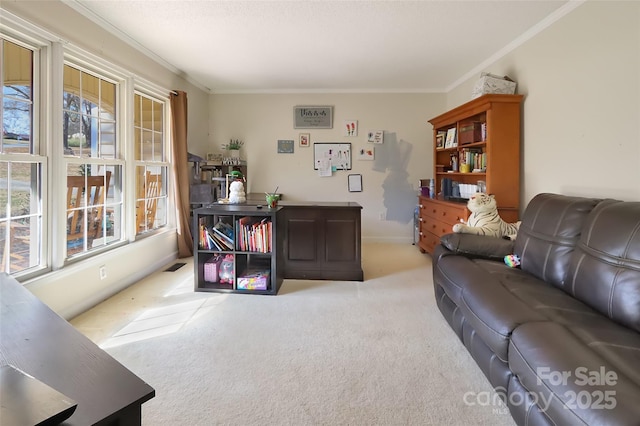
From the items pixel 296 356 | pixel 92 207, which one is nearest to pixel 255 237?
pixel 296 356

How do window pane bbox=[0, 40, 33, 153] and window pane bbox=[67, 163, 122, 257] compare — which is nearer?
window pane bbox=[0, 40, 33, 153]

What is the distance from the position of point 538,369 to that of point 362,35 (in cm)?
306

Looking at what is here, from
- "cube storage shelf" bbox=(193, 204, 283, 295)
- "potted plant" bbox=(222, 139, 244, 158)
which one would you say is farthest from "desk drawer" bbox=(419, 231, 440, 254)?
"potted plant" bbox=(222, 139, 244, 158)

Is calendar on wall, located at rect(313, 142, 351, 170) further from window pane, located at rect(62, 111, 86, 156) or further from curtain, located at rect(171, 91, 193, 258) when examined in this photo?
window pane, located at rect(62, 111, 86, 156)

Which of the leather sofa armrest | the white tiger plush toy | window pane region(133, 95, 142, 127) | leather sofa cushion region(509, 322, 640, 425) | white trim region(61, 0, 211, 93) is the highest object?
white trim region(61, 0, 211, 93)

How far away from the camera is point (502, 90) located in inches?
129

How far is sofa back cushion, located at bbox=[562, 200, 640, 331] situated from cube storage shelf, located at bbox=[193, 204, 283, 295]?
2222 millimetres

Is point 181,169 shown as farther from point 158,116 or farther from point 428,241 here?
point 428,241

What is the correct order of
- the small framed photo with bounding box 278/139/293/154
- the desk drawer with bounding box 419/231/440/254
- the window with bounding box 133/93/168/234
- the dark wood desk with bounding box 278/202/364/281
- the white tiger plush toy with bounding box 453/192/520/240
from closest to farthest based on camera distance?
the white tiger plush toy with bounding box 453/192/520/240, the dark wood desk with bounding box 278/202/364/281, the window with bounding box 133/93/168/234, the desk drawer with bounding box 419/231/440/254, the small framed photo with bounding box 278/139/293/154

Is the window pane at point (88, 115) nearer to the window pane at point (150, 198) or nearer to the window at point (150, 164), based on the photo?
the window at point (150, 164)

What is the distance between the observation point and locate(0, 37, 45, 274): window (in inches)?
85.4

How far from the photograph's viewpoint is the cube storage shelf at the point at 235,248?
3.05 meters

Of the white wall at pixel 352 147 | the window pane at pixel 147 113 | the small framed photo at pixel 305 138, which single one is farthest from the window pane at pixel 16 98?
the small framed photo at pixel 305 138

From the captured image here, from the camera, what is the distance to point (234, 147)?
207 inches
